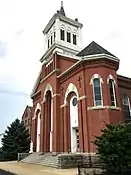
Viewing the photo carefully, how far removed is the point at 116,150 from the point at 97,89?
949cm

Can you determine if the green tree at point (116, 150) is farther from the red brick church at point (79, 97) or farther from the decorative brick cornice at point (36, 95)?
the decorative brick cornice at point (36, 95)

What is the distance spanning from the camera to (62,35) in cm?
3262

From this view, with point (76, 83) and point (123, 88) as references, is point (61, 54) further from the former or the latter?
point (123, 88)

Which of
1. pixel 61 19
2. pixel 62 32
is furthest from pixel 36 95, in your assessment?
pixel 61 19

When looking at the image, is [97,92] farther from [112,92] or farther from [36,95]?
[36,95]

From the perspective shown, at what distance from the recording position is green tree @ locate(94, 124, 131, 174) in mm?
11852

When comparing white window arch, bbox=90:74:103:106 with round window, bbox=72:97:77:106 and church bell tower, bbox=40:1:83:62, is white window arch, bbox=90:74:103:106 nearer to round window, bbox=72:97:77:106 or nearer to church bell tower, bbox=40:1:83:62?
round window, bbox=72:97:77:106

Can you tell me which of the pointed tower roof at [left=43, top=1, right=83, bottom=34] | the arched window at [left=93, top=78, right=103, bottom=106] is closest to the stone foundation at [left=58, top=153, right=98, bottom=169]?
the arched window at [left=93, top=78, right=103, bottom=106]

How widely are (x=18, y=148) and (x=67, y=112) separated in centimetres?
1472

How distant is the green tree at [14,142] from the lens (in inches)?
1312

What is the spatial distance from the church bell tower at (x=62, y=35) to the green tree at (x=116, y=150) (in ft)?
62.1

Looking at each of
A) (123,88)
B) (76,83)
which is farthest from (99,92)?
(123,88)

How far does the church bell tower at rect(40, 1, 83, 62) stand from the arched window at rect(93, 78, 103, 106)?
400 inches

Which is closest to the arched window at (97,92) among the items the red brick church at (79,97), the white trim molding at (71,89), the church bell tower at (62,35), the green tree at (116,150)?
the red brick church at (79,97)
